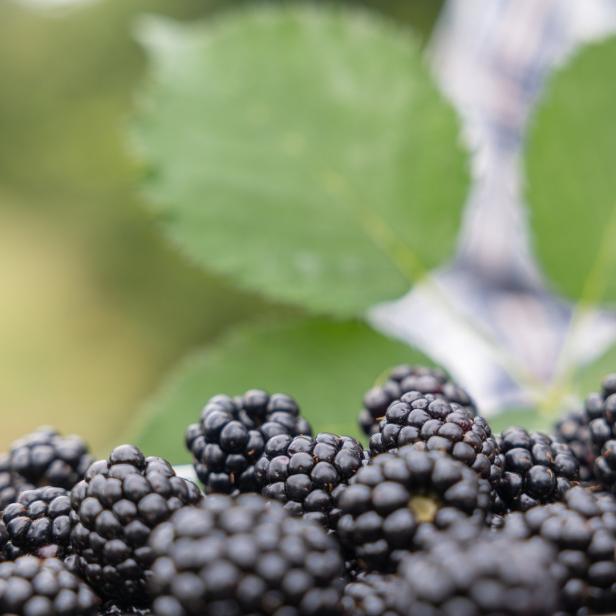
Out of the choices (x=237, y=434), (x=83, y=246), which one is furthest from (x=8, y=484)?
(x=83, y=246)

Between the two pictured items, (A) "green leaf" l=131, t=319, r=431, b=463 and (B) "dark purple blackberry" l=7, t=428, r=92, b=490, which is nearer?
(B) "dark purple blackberry" l=7, t=428, r=92, b=490

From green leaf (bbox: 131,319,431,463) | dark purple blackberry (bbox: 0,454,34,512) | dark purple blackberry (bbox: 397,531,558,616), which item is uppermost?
green leaf (bbox: 131,319,431,463)

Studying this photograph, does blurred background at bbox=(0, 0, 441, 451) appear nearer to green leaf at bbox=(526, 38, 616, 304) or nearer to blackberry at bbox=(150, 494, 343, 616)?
green leaf at bbox=(526, 38, 616, 304)

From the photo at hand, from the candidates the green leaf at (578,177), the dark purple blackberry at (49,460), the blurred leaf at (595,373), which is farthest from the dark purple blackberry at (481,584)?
the green leaf at (578,177)

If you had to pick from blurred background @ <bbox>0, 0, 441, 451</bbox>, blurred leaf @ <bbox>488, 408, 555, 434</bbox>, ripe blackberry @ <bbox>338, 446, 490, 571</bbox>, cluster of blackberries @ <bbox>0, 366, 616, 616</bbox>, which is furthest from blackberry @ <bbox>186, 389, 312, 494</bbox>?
blurred background @ <bbox>0, 0, 441, 451</bbox>

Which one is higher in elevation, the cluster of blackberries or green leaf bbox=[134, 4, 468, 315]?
green leaf bbox=[134, 4, 468, 315]

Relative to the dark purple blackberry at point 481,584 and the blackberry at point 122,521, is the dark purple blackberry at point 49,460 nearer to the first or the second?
the blackberry at point 122,521

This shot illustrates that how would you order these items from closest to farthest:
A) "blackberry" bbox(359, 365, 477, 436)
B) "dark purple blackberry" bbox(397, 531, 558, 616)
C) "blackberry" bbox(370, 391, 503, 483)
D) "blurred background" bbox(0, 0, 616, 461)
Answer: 1. "dark purple blackberry" bbox(397, 531, 558, 616)
2. "blackberry" bbox(370, 391, 503, 483)
3. "blackberry" bbox(359, 365, 477, 436)
4. "blurred background" bbox(0, 0, 616, 461)
